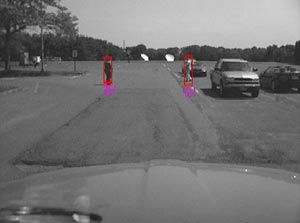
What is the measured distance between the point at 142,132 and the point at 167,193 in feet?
26.3

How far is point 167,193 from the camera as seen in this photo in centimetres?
252

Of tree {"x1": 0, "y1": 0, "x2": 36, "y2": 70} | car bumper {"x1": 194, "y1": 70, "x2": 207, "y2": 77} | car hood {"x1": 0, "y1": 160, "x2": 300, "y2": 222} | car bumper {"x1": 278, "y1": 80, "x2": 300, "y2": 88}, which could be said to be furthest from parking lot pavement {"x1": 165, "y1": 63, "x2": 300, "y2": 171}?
tree {"x1": 0, "y1": 0, "x2": 36, "y2": 70}

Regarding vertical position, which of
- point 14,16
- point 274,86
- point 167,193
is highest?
point 14,16

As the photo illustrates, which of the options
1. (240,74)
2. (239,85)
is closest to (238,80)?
(239,85)

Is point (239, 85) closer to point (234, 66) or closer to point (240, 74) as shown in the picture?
point (240, 74)

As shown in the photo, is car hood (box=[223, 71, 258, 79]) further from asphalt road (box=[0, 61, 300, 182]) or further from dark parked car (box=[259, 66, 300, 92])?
dark parked car (box=[259, 66, 300, 92])

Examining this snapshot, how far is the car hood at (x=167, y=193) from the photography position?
216 centimetres

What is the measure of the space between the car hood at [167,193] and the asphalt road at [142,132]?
12.3 feet

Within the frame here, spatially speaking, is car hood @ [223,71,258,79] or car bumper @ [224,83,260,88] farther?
car hood @ [223,71,258,79]

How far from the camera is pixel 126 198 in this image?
2.42 meters

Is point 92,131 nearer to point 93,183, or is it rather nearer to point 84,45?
point 93,183

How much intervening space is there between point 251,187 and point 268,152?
582 cm

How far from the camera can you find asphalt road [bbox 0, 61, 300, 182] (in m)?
7.77

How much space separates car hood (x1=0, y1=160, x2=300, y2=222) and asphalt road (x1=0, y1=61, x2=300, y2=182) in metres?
3.75
